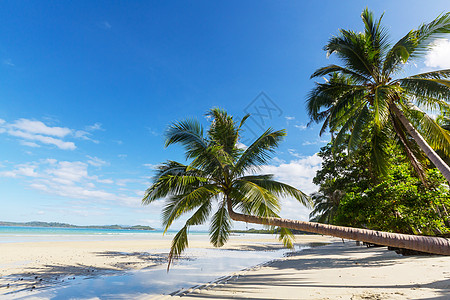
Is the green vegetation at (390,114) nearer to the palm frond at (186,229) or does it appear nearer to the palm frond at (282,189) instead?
the palm frond at (282,189)

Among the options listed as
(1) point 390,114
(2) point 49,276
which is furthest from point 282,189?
(2) point 49,276

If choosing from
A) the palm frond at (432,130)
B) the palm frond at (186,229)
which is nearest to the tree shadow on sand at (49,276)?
the palm frond at (186,229)

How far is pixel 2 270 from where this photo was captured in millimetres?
9258

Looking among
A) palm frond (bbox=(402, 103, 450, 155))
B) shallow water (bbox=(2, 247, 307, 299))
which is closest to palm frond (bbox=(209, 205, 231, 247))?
shallow water (bbox=(2, 247, 307, 299))

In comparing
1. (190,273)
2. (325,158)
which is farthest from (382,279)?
(325,158)

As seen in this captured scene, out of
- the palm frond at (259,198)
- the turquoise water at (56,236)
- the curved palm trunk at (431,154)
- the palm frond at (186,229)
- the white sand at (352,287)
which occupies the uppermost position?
the curved palm trunk at (431,154)

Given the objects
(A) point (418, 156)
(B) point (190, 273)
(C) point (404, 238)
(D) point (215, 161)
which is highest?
(A) point (418, 156)

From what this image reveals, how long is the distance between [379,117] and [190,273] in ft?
29.5

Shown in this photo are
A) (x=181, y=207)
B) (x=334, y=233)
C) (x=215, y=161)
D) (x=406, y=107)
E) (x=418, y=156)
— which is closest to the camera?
(x=334, y=233)

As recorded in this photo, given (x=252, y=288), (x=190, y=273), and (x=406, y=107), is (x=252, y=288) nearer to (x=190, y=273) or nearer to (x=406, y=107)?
(x=190, y=273)

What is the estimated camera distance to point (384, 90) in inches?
290

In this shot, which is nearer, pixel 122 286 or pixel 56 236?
pixel 122 286

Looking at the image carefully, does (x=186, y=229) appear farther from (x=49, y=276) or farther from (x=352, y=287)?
(x=49, y=276)

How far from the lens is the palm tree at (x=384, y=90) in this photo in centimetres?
731
